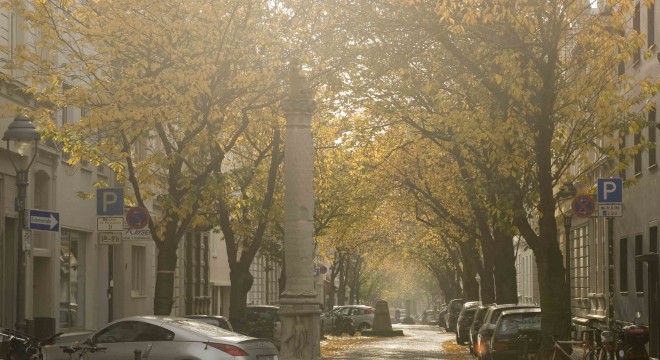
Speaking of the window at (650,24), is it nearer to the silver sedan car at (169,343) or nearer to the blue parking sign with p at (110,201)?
the blue parking sign with p at (110,201)

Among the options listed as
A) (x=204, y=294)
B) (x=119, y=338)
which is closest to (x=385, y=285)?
(x=204, y=294)

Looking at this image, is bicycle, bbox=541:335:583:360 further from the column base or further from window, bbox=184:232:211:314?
window, bbox=184:232:211:314

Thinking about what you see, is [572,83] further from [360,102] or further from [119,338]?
[119,338]

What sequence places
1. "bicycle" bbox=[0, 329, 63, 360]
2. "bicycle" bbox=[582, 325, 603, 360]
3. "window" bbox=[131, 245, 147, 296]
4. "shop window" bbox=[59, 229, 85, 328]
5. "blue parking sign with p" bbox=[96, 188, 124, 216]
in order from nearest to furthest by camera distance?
"bicycle" bbox=[0, 329, 63, 360] < "bicycle" bbox=[582, 325, 603, 360] < "blue parking sign with p" bbox=[96, 188, 124, 216] < "shop window" bbox=[59, 229, 85, 328] < "window" bbox=[131, 245, 147, 296]

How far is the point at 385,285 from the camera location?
16588 centimetres

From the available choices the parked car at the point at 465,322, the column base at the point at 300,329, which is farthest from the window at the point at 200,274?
the column base at the point at 300,329

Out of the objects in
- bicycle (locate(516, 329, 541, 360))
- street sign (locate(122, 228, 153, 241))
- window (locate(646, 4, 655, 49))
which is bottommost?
bicycle (locate(516, 329, 541, 360))

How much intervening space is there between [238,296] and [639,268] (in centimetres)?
1139

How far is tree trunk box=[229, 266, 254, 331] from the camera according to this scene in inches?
1331

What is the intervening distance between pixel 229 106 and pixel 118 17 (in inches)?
136

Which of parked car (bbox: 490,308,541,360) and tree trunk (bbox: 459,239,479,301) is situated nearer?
parked car (bbox: 490,308,541,360)

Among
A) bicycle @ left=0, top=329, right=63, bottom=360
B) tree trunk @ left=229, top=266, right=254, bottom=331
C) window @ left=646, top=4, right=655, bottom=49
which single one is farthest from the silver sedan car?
window @ left=646, top=4, right=655, bottom=49

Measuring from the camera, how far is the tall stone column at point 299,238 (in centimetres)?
1938

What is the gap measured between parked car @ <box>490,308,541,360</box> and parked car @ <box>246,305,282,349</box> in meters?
10.7
